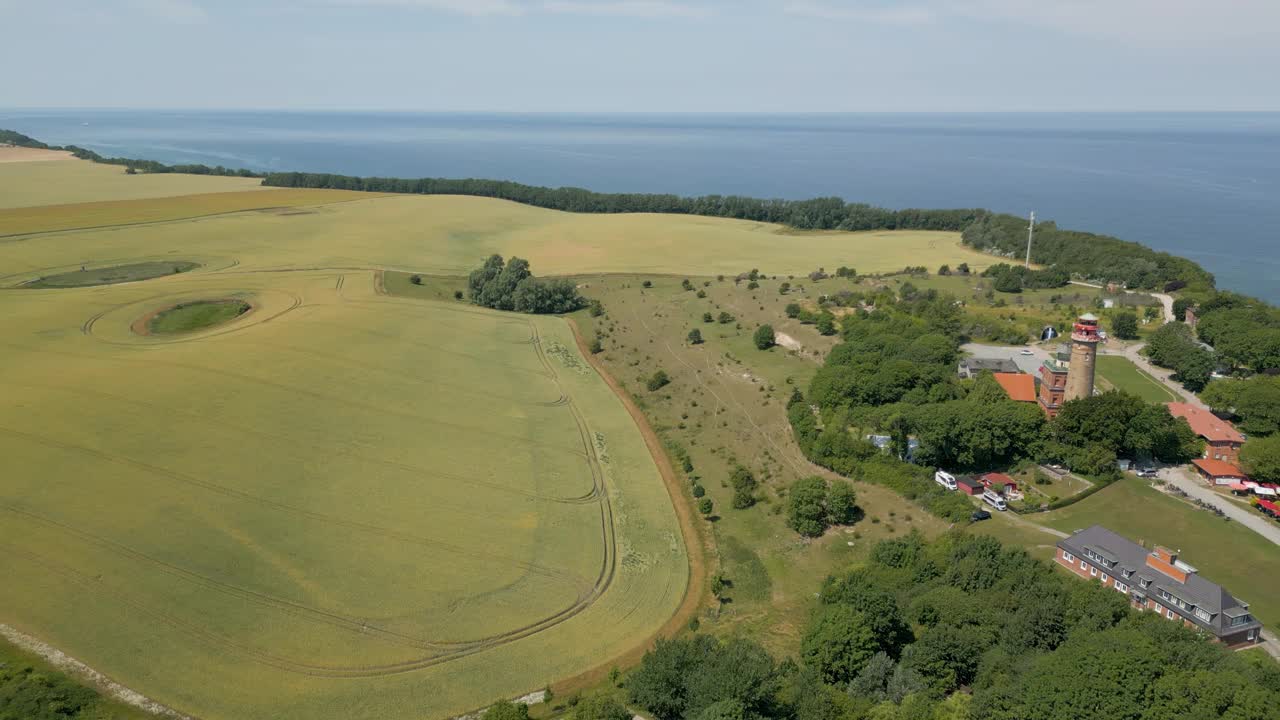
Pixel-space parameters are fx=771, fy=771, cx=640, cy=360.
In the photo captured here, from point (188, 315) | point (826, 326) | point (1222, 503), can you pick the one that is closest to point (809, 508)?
point (1222, 503)

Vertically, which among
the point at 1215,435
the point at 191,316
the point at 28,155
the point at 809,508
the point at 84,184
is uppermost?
the point at 28,155

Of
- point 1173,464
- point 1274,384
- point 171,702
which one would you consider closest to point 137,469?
point 171,702

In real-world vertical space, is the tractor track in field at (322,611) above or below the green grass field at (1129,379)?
below

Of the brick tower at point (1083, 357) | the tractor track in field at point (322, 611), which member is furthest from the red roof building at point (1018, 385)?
the tractor track in field at point (322, 611)

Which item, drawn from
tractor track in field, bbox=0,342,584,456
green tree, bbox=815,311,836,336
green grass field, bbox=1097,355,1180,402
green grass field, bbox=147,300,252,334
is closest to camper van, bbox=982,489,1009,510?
green grass field, bbox=1097,355,1180,402

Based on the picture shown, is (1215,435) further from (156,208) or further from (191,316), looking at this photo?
(156,208)

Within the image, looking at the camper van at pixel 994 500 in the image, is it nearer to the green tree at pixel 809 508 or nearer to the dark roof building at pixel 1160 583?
the dark roof building at pixel 1160 583
